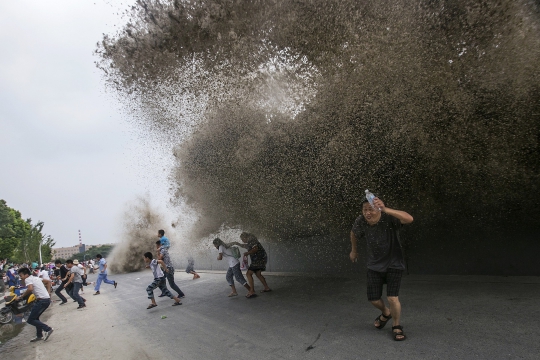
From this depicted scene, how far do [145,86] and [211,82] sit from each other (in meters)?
1.03

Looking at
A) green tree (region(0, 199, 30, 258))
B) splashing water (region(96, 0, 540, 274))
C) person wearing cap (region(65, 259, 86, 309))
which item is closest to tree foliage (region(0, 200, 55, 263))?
green tree (region(0, 199, 30, 258))

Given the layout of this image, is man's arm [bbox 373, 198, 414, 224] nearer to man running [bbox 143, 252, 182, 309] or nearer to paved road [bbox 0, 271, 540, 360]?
paved road [bbox 0, 271, 540, 360]

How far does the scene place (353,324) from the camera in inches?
195

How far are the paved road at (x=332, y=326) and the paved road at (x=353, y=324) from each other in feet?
0.03

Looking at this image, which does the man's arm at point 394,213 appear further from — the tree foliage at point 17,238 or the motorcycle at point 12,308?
the tree foliage at point 17,238

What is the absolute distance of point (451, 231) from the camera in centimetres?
750

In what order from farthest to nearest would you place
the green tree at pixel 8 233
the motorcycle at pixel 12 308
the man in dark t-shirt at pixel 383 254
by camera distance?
the green tree at pixel 8 233
the motorcycle at pixel 12 308
the man in dark t-shirt at pixel 383 254

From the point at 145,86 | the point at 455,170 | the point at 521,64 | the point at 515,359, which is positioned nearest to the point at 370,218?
the point at 515,359

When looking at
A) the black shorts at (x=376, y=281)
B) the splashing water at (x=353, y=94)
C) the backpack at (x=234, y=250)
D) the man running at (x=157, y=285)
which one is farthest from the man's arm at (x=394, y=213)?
the man running at (x=157, y=285)

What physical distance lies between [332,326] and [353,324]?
0.29m

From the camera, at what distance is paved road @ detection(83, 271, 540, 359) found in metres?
3.82

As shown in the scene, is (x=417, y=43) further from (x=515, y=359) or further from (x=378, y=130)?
(x=515, y=359)

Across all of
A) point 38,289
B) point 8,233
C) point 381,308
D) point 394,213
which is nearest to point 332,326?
point 381,308

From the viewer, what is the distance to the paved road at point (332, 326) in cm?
387
